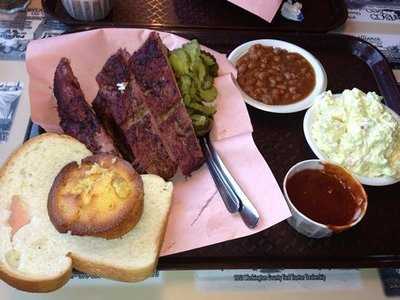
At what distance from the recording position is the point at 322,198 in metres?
1.75

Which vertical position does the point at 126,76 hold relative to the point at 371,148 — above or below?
above

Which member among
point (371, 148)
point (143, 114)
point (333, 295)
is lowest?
point (333, 295)

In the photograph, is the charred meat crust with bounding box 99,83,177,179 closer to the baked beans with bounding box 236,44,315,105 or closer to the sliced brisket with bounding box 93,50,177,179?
the sliced brisket with bounding box 93,50,177,179

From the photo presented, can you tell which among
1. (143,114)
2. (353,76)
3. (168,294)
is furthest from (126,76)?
(353,76)

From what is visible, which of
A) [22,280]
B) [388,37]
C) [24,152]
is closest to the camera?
[22,280]

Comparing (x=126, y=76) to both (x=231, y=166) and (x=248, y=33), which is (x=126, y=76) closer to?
(x=231, y=166)

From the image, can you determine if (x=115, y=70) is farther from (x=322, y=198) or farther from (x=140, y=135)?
(x=322, y=198)

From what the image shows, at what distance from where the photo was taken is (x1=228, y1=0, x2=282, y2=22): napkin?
8.00 feet

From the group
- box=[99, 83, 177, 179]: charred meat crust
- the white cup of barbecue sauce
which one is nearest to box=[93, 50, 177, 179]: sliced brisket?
box=[99, 83, 177, 179]: charred meat crust

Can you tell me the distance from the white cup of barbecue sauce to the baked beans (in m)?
0.46

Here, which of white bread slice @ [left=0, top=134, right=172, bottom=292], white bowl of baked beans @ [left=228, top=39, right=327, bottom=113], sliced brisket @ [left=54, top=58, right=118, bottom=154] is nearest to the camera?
white bread slice @ [left=0, top=134, right=172, bottom=292]

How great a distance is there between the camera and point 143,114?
6.12 feet

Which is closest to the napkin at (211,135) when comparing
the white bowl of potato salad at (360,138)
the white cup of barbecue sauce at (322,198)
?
→ the white cup of barbecue sauce at (322,198)

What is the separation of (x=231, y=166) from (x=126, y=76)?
0.57m
